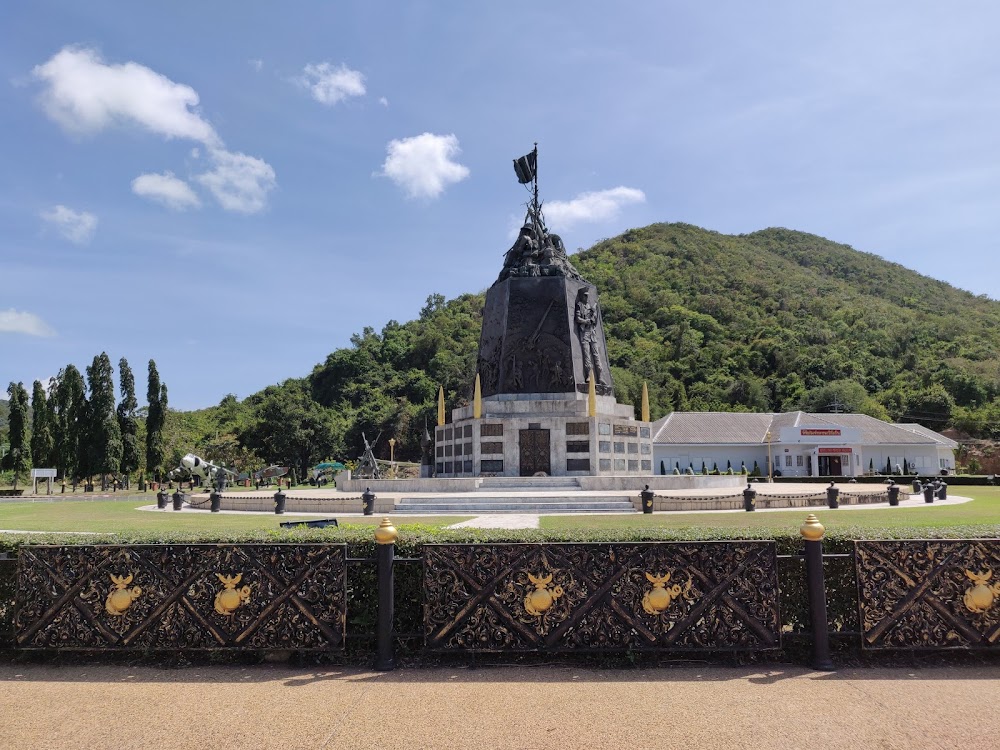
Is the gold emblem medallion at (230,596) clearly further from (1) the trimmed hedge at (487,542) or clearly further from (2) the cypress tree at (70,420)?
(2) the cypress tree at (70,420)

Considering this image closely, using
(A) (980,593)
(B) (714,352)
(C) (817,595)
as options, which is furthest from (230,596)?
(B) (714,352)

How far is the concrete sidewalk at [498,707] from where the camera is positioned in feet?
16.3

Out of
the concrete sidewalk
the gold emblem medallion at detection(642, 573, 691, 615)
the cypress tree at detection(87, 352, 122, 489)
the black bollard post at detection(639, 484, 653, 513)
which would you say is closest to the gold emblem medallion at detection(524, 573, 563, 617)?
the concrete sidewalk

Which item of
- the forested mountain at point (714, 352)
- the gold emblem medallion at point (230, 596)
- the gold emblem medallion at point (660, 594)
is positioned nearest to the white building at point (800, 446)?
the forested mountain at point (714, 352)

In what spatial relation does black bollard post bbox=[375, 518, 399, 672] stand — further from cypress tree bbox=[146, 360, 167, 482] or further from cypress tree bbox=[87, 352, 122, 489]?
cypress tree bbox=[146, 360, 167, 482]

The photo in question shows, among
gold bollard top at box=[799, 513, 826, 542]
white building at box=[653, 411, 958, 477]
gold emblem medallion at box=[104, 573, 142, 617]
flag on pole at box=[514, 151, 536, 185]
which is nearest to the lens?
gold bollard top at box=[799, 513, 826, 542]

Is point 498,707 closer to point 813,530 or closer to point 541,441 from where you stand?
point 813,530

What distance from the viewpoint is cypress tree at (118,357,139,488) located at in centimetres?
5803

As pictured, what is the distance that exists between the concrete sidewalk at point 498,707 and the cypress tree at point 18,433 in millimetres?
57358

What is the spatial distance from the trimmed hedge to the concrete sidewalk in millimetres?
397

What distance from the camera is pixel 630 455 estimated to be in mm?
34719

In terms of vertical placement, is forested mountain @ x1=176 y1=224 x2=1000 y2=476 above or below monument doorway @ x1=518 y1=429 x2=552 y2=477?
above

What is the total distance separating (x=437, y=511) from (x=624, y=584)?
59.3 ft

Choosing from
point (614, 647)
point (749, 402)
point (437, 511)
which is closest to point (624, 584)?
point (614, 647)
